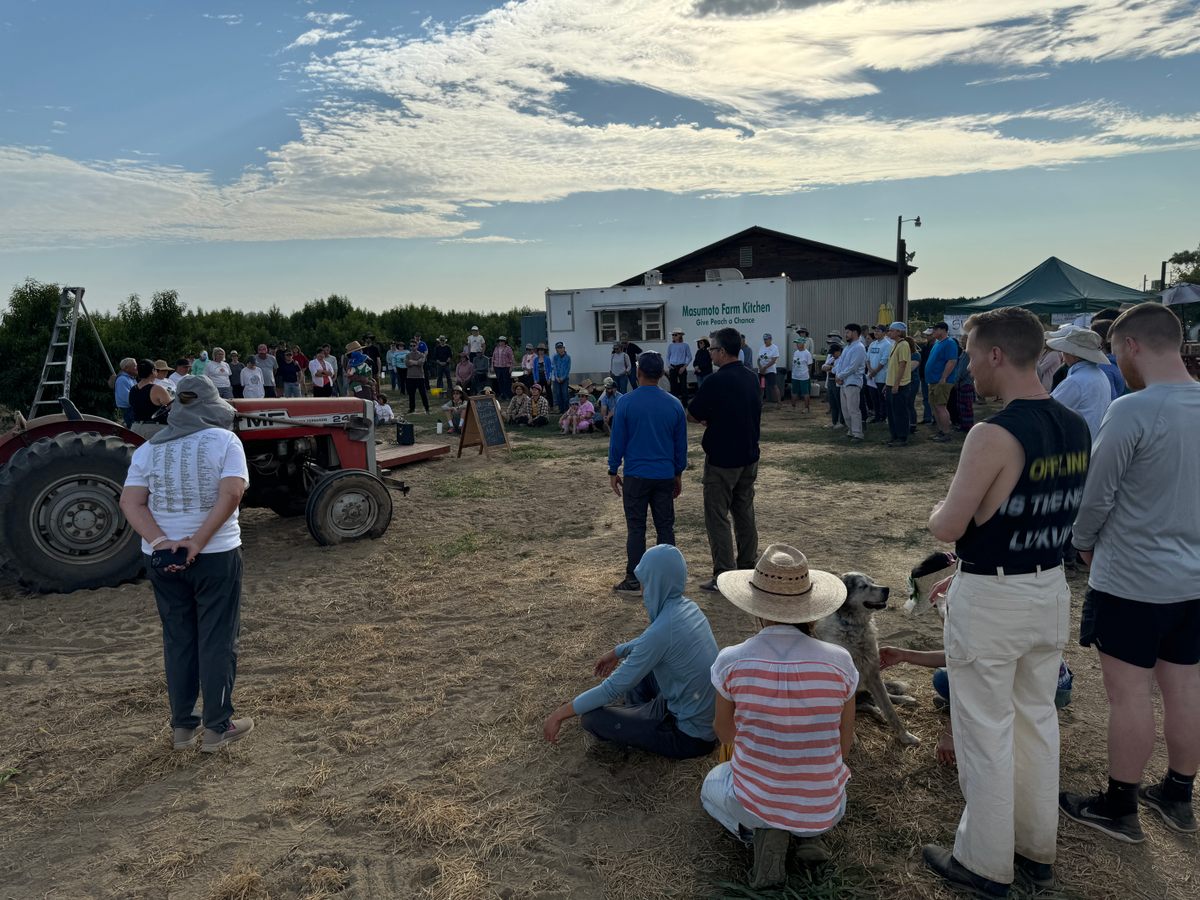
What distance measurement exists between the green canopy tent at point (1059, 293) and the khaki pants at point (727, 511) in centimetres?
1445

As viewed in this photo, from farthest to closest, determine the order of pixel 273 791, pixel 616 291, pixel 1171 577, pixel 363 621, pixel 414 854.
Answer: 1. pixel 616 291
2. pixel 363 621
3. pixel 273 791
4. pixel 414 854
5. pixel 1171 577

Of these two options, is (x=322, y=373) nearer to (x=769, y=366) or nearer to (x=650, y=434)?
(x=769, y=366)

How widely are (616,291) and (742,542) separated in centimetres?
1350

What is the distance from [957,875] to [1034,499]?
1290 mm

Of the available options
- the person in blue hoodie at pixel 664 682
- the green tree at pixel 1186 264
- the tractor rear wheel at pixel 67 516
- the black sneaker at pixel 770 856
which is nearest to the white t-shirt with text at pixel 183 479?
the person in blue hoodie at pixel 664 682

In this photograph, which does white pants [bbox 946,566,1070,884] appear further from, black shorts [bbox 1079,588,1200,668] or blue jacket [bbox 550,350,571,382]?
blue jacket [bbox 550,350,571,382]

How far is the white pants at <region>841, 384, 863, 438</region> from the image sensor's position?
39.1 ft

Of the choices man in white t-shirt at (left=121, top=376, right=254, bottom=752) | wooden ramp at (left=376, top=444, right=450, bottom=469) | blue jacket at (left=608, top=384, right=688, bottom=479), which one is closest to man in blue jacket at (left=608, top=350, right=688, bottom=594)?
blue jacket at (left=608, top=384, right=688, bottom=479)

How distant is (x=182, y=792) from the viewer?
3.29 metres

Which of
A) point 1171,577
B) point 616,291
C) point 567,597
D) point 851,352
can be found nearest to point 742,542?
point 567,597

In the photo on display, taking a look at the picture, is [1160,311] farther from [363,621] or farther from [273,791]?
[363,621]

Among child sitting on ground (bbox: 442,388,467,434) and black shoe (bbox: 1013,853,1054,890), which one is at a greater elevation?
child sitting on ground (bbox: 442,388,467,434)

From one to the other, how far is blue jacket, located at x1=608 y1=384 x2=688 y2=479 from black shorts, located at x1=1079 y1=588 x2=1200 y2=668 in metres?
2.82

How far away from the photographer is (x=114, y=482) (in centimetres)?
575
